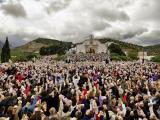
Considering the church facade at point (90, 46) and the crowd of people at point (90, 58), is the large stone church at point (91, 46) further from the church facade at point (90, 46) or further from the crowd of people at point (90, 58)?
the crowd of people at point (90, 58)

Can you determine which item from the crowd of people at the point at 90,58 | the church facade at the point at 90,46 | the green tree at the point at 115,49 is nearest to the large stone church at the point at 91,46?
the church facade at the point at 90,46

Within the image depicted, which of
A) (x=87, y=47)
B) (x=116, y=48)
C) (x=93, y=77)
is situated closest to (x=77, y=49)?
(x=87, y=47)

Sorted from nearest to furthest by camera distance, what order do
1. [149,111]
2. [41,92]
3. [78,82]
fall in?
[149,111] → [41,92] → [78,82]

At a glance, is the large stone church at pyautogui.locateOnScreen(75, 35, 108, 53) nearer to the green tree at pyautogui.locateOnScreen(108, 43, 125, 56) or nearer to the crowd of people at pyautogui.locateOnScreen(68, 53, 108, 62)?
the green tree at pyautogui.locateOnScreen(108, 43, 125, 56)

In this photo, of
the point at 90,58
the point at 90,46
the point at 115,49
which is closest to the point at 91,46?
the point at 90,46

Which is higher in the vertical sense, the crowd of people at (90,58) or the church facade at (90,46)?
the church facade at (90,46)

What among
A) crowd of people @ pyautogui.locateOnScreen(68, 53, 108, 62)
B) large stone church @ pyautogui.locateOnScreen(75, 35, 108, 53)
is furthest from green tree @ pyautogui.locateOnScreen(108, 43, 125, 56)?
crowd of people @ pyautogui.locateOnScreen(68, 53, 108, 62)

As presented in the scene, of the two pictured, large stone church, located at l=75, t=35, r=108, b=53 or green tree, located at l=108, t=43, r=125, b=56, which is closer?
green tree, located at l=108, t=43, r=125, b=56

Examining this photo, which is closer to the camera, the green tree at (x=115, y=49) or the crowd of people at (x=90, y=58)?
the crowd of people at (x=90, y=58)

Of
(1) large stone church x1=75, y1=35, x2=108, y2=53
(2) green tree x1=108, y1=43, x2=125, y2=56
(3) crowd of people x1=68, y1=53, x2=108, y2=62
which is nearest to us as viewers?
(3) crowd of people x1=68, y1=53, x2=108, y2=62

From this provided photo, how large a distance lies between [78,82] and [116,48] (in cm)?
14276

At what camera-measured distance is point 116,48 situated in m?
172

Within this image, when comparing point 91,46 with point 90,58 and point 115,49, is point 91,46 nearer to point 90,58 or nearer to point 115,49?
point 115,49

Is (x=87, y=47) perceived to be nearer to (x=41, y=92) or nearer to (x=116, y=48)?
(x=116, y=48)
